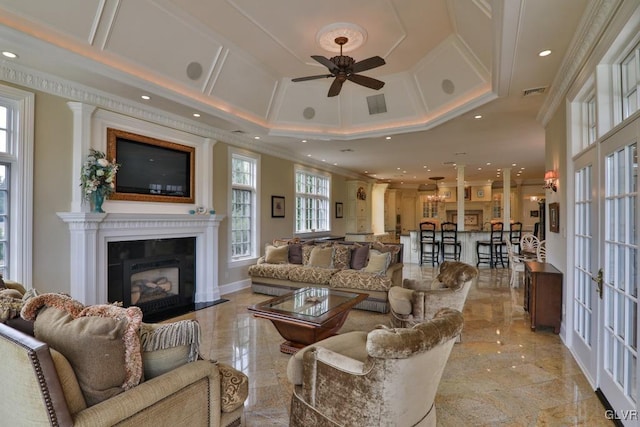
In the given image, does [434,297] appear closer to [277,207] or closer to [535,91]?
[535,91]

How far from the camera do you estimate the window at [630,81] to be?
223 centimetres

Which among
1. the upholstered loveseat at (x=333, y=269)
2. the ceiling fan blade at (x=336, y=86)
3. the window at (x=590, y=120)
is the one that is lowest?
the upholstered loveseat at (x=333, y=269)

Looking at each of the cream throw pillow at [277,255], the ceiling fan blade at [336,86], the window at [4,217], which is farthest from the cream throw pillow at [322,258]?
the window at [4,217]

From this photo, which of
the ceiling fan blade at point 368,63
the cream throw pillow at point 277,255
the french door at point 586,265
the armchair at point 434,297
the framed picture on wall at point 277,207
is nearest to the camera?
the french door at point 586,265

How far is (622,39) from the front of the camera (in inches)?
89.8

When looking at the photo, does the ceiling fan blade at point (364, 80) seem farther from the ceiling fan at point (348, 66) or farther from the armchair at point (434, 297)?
the armchair at point (434, 297)

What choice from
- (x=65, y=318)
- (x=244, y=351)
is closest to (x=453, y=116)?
(x=244, y=351)

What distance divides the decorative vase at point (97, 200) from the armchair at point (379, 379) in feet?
10.9

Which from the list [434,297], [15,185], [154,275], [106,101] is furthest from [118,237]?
[434,297]

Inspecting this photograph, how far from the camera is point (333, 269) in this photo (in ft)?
18.1

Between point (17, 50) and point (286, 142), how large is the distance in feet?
13.8

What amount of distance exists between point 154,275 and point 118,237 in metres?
0.83

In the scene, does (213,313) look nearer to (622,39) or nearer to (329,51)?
(329,51)

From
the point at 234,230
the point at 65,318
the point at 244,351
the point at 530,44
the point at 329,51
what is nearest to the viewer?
the point at 65,318
